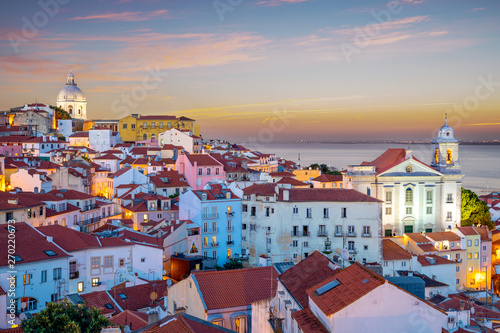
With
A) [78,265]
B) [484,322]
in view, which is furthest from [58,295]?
[484,322]

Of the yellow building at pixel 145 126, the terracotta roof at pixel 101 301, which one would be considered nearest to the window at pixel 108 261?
the terracotta roof at pixel 101 301

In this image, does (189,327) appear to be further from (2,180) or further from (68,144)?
(68,144)

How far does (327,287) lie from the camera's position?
12406 mm

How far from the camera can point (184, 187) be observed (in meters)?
46.8

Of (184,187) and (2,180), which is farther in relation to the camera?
(184,187)

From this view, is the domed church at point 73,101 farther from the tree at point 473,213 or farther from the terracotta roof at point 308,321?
the terracotta roof at point 308,321

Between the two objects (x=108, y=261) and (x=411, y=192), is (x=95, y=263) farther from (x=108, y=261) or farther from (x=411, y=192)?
(x=411, y=192)

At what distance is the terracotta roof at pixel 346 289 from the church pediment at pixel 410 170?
31748 millimetres

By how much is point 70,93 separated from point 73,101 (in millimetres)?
1842

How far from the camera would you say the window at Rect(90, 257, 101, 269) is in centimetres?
2410

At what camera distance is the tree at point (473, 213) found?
47312 millimetres

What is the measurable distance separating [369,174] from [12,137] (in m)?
45.4

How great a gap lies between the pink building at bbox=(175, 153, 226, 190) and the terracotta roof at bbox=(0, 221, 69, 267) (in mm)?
25502

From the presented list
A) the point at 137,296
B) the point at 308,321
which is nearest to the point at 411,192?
the point at 137,296
